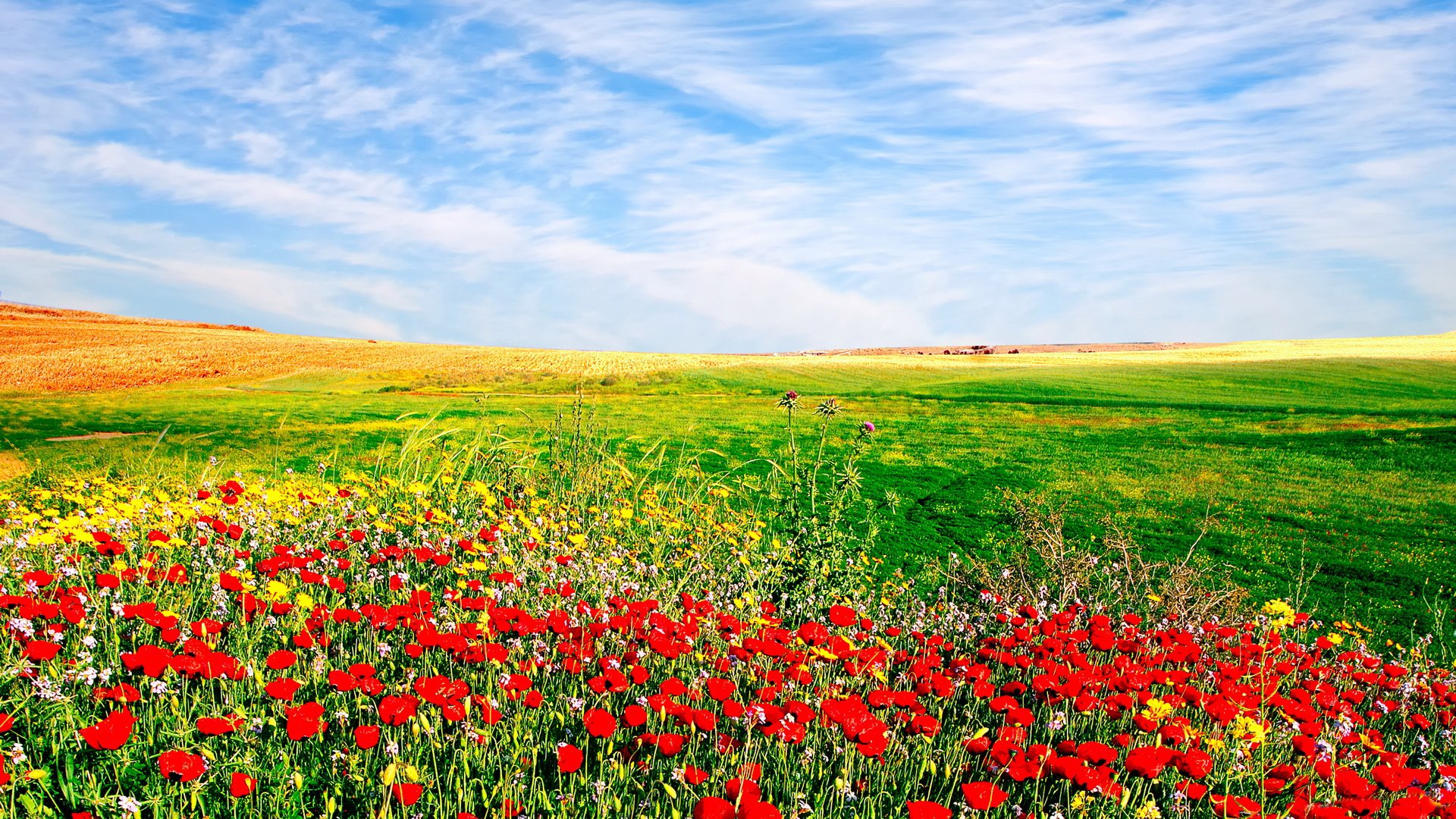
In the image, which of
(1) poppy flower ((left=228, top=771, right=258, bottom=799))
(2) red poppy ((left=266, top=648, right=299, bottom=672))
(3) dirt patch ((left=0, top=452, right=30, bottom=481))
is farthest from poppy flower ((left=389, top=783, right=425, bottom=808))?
(3) dirt patch ((left=0, top=452, right=30, bottom=481))

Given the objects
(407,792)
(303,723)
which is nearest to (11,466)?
(303,723)

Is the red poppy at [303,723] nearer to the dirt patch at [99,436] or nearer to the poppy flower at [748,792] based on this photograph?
the poppy flower at [748,792]

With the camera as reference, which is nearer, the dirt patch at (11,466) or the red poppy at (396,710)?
the red poppy at (396,710)

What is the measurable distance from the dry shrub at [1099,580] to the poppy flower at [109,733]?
494cm

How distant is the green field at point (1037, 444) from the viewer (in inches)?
345

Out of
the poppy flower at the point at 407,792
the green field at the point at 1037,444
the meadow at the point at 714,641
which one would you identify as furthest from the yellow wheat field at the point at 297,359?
the poppy flower at the point at 407,792

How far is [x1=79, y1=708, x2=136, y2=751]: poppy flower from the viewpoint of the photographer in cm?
213

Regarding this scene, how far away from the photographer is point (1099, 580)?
281 inches

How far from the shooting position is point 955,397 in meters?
29.9

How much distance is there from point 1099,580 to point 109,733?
701 centimetres

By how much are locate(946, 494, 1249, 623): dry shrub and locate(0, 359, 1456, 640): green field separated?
582 millimetres

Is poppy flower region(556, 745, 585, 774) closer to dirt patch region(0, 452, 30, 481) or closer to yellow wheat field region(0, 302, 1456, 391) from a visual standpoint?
dirt patch region(0, 452, 30, 481)

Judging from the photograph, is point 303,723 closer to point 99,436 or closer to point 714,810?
point 714,810

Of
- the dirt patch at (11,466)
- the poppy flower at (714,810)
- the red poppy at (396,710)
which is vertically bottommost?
the dirt patch at (11,466)
